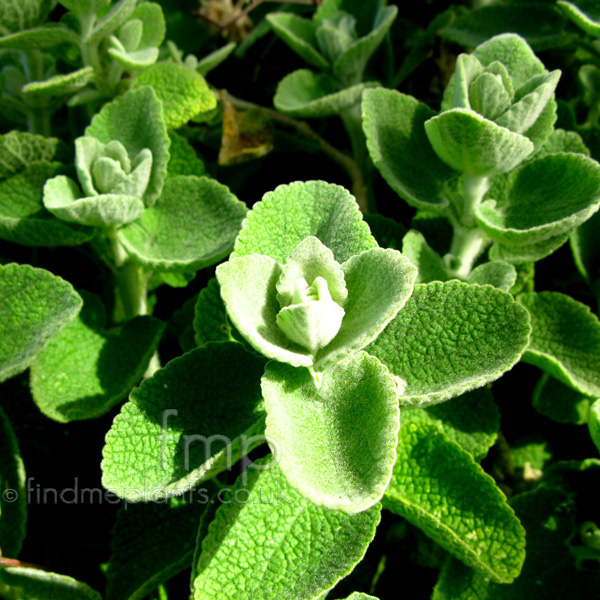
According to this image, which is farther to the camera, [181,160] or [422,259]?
[181,160]

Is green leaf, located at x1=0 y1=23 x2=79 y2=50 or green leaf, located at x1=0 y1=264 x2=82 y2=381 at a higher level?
green leaf, located at x1=0 y1=23 x2=79 y2=50

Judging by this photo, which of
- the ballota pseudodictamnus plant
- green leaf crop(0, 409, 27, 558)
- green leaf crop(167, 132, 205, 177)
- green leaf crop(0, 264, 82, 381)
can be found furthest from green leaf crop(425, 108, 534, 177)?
green leaf crop(0, 409, 27, 558)

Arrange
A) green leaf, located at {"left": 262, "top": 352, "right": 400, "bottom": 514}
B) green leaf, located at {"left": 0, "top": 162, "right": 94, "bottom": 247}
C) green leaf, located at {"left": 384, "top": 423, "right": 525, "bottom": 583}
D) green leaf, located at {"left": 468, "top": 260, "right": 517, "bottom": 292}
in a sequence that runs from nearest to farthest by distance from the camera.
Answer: green leaf, located at {"left": 262, "top": 352, "right": 400, "bottom": 514} → green leaf, located at {"left": 384, "top": 423, "right": 525, "bottom": 583} → green leaf, located at {"left": 468, "top": 260, "right": 517, "bottom": 292} → green leaf, located at {"left": 0, "top": 162, "right": 94, "bottom": 247}

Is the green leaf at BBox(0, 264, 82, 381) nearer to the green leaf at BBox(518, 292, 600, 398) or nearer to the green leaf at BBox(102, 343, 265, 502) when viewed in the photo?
the green leaf at BBox(102, 343, 265, 502)

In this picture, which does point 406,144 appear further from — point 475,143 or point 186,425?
point 186,425

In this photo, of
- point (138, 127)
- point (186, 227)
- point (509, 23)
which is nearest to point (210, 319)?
point (186, 227)

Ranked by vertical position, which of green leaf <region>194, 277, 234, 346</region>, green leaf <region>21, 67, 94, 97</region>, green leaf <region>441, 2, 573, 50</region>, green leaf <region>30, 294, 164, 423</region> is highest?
green leaf <region>441, 2, 573, 50</region>

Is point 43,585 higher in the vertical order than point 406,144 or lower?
lower

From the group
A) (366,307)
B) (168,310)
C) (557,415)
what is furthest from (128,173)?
(557,415)

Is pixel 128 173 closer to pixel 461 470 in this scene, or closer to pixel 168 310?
pixel 168 310
